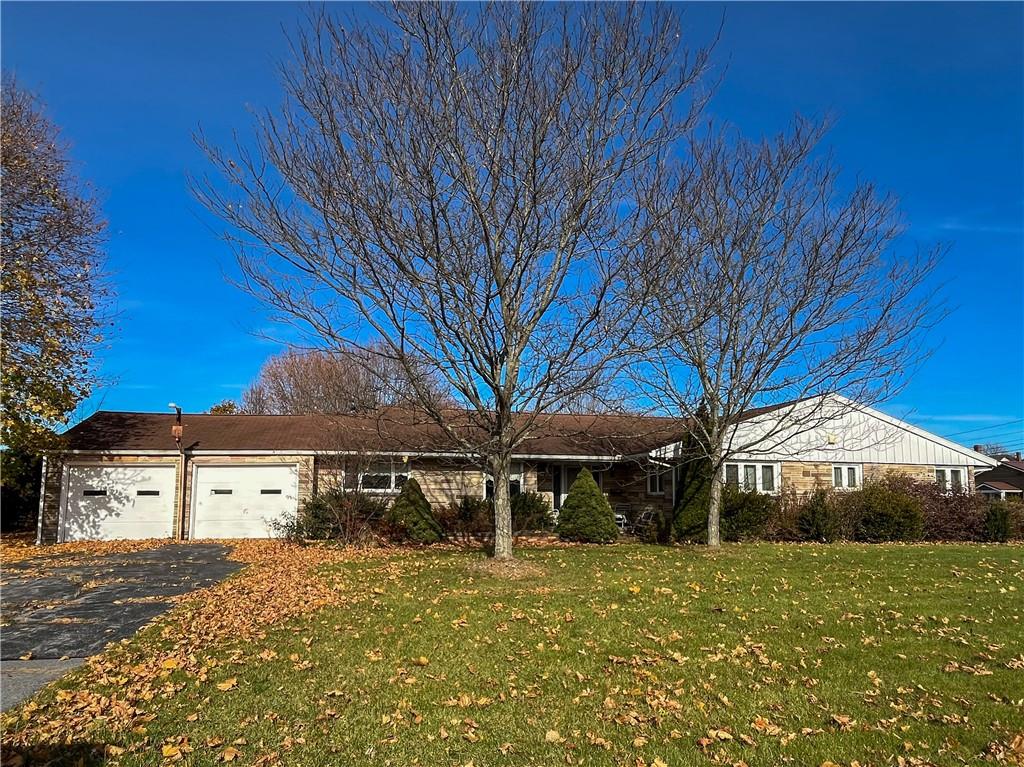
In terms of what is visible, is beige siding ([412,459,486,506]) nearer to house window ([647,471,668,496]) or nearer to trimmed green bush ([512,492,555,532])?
trimmed green bush ([512,492,555,532])

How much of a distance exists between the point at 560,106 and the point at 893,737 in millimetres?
8875

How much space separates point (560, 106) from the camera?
34.4 feet

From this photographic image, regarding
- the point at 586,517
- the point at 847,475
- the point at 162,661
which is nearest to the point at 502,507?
the point at 586,517

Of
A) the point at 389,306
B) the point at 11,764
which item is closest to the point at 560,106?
the point at 389,306

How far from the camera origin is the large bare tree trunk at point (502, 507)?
11.8 m

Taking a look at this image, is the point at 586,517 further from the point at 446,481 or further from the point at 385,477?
the point at 385,477

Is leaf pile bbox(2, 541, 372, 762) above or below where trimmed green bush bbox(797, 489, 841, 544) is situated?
below

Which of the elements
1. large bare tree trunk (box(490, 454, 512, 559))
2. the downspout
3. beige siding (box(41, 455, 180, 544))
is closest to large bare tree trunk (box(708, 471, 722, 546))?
large bare tree trunk (box(490, 454, 512, 559))

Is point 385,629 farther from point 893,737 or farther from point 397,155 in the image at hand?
point 397,155

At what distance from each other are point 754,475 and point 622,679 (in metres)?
16.7

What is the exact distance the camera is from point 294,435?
68.0 feet

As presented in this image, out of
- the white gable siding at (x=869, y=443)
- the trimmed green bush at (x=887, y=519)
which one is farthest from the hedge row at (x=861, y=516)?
the white gable siding at (x=869, y=443)

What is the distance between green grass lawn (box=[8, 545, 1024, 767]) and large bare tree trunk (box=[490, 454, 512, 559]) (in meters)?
1.82

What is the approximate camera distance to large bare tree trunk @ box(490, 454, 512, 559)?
38.6 feet
